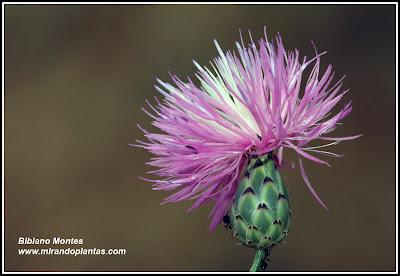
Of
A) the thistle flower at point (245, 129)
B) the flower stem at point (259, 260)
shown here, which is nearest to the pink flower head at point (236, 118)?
the thistle flower at point (245, 129)

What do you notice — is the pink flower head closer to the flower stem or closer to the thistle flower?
the thistle flower

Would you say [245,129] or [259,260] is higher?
[245,129]

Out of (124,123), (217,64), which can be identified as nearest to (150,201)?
(124,123)

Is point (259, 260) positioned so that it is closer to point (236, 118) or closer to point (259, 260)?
point (259, 260)

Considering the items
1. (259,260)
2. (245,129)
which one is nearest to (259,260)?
(259,260)

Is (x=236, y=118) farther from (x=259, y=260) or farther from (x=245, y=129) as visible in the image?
(x=259, y=260)

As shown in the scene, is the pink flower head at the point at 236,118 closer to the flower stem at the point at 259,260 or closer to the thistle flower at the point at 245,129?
the thistle flower at the point at 245,129
